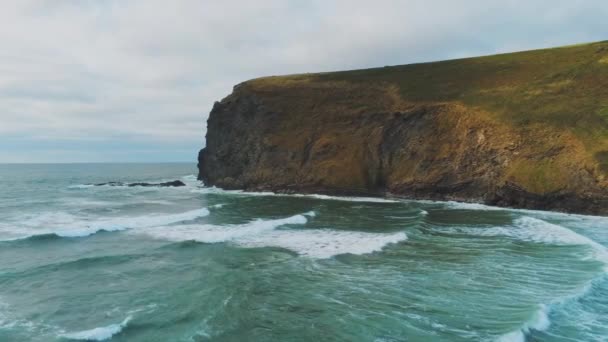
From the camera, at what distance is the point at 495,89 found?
59125mm

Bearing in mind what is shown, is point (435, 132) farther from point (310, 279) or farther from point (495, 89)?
point (310, 279)

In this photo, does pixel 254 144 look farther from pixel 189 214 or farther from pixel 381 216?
pixel 381 216

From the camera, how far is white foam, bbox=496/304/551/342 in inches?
502

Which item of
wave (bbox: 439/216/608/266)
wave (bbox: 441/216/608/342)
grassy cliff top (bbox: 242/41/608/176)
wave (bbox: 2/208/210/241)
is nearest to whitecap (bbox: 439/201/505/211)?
wave (bbox: 441/216/608/342)

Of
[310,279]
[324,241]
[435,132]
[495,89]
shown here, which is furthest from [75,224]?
[495,89]

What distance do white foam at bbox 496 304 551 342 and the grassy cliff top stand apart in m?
33.1

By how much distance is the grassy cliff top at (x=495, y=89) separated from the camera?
48.9 m

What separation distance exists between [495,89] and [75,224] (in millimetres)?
51783

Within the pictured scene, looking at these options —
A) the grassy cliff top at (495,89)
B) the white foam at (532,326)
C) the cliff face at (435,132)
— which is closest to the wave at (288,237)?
the white foam at (532,326)

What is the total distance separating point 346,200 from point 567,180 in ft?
76.1

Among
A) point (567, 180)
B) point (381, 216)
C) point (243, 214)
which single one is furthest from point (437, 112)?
point (243, 214)

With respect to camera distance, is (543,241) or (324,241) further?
(324,241)

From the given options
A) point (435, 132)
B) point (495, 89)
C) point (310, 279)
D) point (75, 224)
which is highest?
point (495, 89)

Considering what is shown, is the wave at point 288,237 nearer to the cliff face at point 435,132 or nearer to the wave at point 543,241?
the wave at point 543,241
